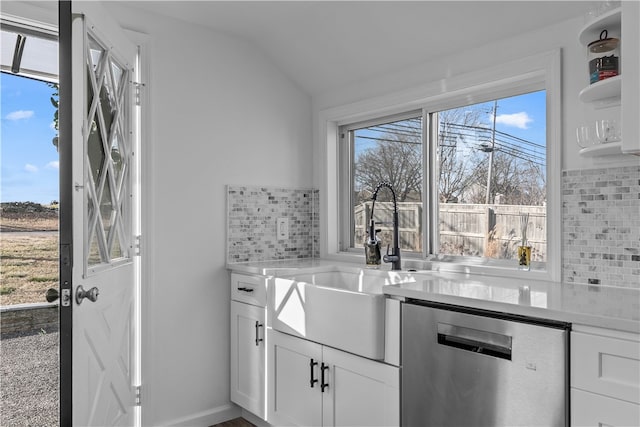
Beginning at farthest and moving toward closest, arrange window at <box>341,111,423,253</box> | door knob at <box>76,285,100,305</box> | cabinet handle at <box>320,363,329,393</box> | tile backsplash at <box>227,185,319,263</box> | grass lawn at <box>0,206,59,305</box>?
grass lawn at <box>0,206,59,305</box> → tile backsplash at <box>227,185,319,263</box> → window at <box>341,111,423,253</box> → cabinet handle at <box>320,363,329,393</box> → door knob at <box>76,285,100,305</box>

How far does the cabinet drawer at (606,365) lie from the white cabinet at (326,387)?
70cm

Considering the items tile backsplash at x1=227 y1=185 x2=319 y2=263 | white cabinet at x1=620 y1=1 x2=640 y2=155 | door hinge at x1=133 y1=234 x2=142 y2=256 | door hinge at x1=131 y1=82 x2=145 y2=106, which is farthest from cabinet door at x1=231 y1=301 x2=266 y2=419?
white cabinet at x1=620 y1=1 x2=640 y2=155

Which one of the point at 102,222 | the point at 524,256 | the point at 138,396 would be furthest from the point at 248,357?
the point at 524,256

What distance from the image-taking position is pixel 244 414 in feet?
9.48

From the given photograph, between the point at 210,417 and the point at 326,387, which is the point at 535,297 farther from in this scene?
the point at 210,417

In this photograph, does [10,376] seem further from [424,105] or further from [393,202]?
[424,105]

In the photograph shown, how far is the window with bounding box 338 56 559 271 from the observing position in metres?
2.26

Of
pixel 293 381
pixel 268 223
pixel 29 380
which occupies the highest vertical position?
pixel 268 223

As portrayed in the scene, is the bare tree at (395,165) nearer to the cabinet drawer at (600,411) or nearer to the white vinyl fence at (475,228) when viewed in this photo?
the white vinyl fence at (475,228)

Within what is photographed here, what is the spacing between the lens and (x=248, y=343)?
273cm

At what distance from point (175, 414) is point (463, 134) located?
229 centimetres

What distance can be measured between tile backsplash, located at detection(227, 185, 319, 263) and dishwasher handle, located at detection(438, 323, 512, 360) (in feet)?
5.25

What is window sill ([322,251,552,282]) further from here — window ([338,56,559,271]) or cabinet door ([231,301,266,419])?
cabinet door ([231,301,266,419])

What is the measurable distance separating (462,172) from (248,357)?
5.34 ft
